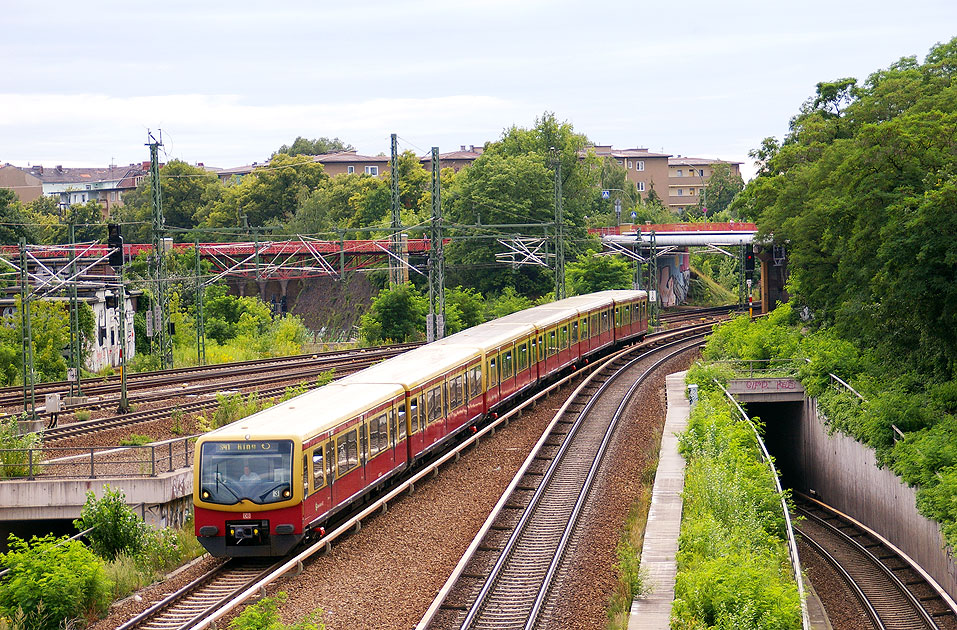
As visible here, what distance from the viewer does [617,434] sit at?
89.1 ft

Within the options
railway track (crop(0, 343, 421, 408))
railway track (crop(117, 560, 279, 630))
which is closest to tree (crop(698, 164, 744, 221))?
railway track (crop(0, 343, 421, 408))

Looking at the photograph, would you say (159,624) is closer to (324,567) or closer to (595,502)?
(324,567)

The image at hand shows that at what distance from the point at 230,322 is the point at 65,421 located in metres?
34.1

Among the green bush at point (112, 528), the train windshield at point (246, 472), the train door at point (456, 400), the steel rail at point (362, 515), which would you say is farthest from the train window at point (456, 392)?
the train windshield at point (246, 472)

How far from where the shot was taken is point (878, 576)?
81.1 feet

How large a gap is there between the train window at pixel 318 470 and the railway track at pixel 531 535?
264cm

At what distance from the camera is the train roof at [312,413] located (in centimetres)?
1673

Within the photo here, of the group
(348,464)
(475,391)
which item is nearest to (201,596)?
(348,464)

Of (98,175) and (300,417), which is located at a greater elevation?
(98,175)

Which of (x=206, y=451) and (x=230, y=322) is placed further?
(x=230, y=322)

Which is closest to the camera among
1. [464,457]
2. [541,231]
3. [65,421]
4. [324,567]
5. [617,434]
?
[324,567]

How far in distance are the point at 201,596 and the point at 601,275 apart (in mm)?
51920

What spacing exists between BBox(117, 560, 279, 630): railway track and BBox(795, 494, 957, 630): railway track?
12875 millimetres

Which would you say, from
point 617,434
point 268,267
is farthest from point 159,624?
point 268,267
